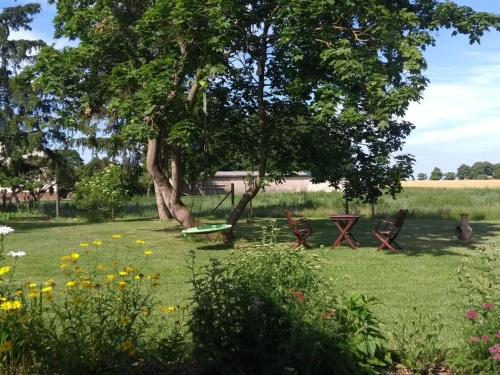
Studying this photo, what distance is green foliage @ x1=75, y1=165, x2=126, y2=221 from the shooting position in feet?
93.9

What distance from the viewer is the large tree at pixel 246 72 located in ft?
43.9

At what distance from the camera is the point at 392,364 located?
4.54 meters

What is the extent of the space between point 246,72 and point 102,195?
46.6ft

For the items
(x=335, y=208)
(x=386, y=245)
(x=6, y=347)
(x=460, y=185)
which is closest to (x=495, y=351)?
(x=6, y=347)

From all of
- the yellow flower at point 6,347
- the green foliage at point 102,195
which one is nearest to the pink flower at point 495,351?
the yellow flower at point 6,347

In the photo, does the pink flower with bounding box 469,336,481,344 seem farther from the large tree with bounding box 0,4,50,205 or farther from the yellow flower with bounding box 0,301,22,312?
the large tree with bounding box 0,4,50,205

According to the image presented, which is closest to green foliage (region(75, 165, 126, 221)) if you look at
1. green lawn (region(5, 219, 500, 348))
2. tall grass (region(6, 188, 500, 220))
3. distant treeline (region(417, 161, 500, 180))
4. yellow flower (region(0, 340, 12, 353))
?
tall grass (region(6, 188, 500, 220))

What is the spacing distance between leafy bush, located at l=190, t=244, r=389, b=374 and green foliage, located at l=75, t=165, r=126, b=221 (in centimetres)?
2496

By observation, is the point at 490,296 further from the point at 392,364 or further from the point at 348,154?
the point at 348,154

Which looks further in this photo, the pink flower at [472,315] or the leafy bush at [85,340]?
the pink flower at [472,315]

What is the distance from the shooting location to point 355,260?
1217 centimetres

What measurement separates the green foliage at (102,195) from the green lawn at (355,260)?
7.25 m

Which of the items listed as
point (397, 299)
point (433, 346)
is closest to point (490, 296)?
point (433, 346)

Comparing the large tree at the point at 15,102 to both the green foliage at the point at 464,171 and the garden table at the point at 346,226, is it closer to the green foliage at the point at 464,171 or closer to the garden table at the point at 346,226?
the garden table at the point at 346,226
